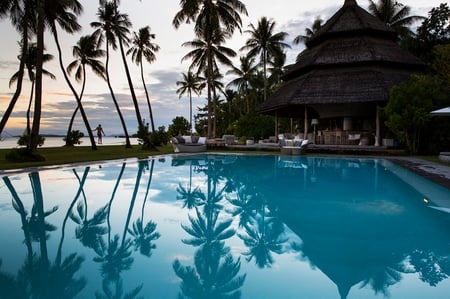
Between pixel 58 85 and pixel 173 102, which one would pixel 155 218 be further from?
pixel 173 102

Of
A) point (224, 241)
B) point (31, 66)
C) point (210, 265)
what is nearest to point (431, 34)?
point (224, 241)

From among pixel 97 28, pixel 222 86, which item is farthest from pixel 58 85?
pixel 222 86

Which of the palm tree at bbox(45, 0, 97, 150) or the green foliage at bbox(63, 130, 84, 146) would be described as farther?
the green foliage at bbox(63, 130, 84, 146)

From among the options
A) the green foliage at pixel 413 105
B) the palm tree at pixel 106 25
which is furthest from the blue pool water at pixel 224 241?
the palm tree at pixel 106 25

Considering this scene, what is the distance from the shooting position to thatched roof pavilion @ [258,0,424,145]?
59.5 ft

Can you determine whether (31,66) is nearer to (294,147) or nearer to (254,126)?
(254,126)

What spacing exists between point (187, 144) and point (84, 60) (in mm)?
12894

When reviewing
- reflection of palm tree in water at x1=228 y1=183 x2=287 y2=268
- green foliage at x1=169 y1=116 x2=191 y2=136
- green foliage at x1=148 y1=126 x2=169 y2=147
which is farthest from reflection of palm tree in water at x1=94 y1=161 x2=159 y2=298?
green foliage at x1=169 y1=116 x2=191 y2=136

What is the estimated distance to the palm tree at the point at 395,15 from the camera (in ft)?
89.1

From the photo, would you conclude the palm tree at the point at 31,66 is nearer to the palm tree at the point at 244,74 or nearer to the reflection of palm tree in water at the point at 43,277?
the palm tree at the point at 244,74

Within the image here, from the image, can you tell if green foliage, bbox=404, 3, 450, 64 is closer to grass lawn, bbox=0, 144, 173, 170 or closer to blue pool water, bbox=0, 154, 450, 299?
blue pool water, bbox=0, 154, 450, 299

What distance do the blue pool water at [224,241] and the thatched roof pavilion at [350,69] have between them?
10.8 metres

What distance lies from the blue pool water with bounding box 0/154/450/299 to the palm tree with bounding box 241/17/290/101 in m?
23.6

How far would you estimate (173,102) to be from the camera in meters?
47.4
